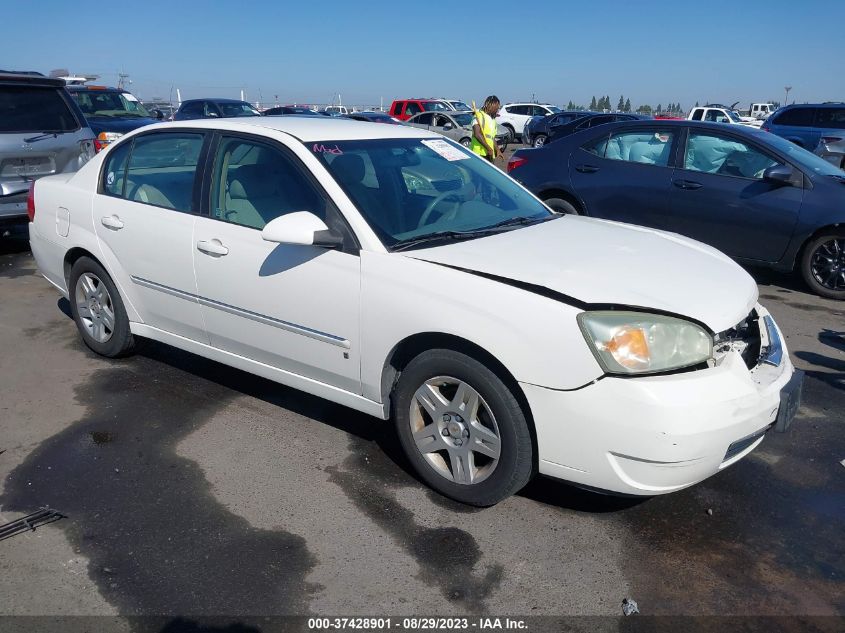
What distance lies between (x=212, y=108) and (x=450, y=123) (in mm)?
8600

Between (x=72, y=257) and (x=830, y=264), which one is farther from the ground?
(x=72, y=257)

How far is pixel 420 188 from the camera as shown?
12.8 ft

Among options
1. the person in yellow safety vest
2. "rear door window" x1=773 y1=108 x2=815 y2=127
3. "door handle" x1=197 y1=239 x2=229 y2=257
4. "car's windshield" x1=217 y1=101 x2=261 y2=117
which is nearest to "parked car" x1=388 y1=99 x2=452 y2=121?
"car's windshield" x1=217 y1=101 x2=261 y2=117

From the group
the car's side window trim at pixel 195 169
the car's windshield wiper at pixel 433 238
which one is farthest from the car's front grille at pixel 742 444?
the car's side window trim at pixel 195 169

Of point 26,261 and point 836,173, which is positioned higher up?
point 836,173

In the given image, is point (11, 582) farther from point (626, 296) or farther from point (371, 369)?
point (626, 296)

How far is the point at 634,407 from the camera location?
2686 mm

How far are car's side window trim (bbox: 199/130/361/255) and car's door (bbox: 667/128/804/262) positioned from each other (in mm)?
4496

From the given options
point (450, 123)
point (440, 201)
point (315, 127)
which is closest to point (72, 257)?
point (315, 127)

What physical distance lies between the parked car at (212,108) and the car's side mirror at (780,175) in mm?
15337

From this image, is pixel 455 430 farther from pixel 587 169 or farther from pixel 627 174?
pixel 587 169

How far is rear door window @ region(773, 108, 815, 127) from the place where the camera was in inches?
675

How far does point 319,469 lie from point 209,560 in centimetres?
83

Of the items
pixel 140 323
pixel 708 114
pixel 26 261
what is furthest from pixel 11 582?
pixel 708 114
